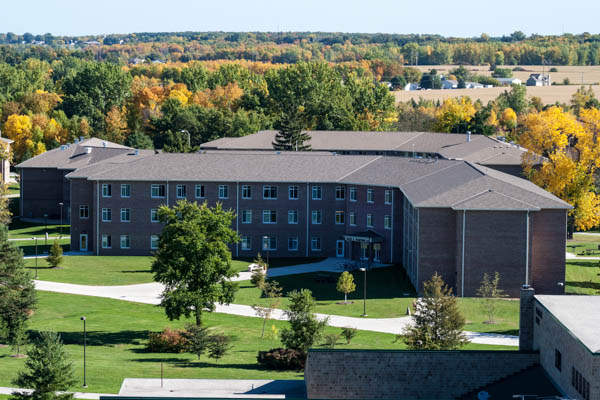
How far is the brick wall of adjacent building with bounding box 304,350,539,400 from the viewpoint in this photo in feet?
154

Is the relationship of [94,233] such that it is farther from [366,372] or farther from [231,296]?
[366,372]

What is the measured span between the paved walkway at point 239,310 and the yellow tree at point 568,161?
109 ft

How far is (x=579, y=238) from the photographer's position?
107m

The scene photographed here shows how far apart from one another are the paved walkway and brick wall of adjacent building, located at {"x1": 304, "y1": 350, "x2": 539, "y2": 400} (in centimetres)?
1313

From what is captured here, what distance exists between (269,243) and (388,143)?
39019 mm

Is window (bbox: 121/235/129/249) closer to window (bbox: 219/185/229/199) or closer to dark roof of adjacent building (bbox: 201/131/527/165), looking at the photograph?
window (bbox: 219/185/229/199)

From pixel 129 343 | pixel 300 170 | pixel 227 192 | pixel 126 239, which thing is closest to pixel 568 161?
pixel 300 170

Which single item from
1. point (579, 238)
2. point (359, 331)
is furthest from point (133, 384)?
point (579, 238)

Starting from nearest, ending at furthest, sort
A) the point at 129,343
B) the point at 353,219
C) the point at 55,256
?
the point at 129,343, the point at 55,256, the point at 353,219

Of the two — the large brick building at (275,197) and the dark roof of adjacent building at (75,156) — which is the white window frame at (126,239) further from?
the dark roof of adjacent building at (75,156)

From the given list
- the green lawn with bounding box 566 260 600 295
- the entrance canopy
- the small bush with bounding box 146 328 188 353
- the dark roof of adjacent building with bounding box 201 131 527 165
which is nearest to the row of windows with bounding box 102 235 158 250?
the entrance canopy

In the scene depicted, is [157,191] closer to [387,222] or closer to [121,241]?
[121,241]

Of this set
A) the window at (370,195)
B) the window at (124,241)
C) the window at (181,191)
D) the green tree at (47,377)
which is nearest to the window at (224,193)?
the window at (181,191)

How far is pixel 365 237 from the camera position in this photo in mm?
92812
